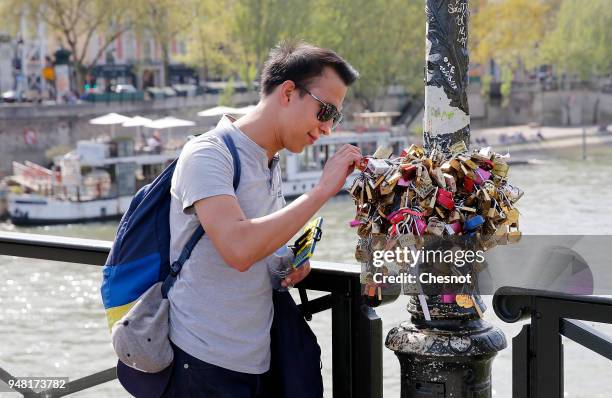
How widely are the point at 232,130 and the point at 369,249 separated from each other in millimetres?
312

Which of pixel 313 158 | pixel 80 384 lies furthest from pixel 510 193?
pixel 313 158

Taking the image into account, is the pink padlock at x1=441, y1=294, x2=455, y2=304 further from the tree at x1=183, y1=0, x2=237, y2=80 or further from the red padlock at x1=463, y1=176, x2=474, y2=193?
the tree at x1=183, y1=0, x2=237, y2=80

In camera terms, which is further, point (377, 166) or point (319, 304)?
point (319, 304)

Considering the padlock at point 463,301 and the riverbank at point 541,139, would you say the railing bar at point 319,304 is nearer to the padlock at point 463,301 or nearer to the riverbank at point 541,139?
the padlock at point 463,301

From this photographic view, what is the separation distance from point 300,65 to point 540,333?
1.96 feet

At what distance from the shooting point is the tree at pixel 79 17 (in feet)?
109

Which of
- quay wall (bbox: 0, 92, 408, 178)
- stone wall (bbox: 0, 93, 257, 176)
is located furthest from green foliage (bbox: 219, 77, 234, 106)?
stone wall (bbox: 0, 93, 257, 176)

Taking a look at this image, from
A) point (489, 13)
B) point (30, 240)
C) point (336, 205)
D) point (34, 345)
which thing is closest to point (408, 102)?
point (489, 13)

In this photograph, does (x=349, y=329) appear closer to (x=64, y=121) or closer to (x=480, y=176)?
(x=480, y=176)

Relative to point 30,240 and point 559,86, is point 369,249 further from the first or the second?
point 559,86

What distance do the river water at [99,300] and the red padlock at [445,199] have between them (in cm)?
25

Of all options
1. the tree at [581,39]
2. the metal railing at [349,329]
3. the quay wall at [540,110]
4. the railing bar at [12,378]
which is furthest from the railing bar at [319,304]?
the tree at [581,39]

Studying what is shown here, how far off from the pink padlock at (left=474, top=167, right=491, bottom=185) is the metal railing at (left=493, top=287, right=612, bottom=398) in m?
0.19

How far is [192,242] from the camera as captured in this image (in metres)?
1.74
